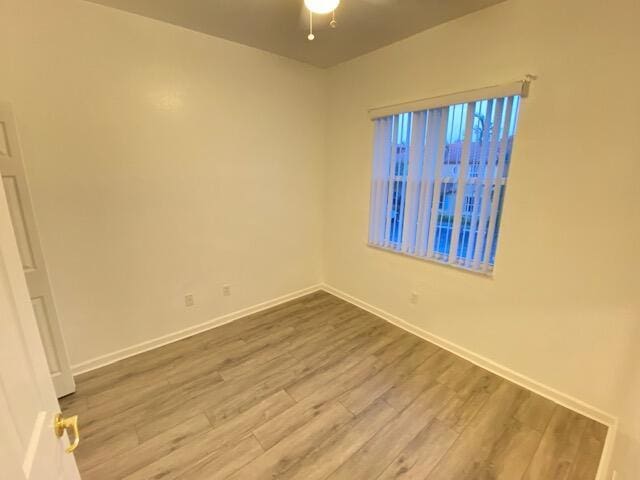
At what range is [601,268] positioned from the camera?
5.84 ft

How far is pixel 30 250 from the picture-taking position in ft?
5.81

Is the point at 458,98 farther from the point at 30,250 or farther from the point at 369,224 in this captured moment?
the point at 30,250

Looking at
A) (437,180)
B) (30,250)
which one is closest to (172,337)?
(30,250)

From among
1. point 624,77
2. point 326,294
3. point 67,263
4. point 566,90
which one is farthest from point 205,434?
point 624,77

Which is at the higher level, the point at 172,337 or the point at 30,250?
the point at 30,250

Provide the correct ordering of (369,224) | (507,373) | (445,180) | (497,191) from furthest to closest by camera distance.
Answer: (369,224) → (445,180) → (507,373) → (497,191)

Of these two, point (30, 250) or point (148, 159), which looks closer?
point (30, 250)

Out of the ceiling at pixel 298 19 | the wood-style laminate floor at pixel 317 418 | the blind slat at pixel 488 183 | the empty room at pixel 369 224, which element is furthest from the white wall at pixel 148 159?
the blind slat at pixel 488 183

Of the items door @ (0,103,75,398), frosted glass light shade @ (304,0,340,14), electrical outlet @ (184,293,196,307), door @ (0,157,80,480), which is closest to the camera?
door @ (0,157,80,480)

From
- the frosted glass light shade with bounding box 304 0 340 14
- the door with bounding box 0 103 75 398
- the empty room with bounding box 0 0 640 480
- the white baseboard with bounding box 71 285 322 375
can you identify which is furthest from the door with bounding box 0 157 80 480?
the white baseboard with bounding box 71 285 322 375

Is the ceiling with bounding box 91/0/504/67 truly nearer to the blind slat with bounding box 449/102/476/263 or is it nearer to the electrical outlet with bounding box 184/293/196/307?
the blind slat with bounding box 449/102/476/263

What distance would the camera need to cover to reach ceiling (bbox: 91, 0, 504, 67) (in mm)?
1994

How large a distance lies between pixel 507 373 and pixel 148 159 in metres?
3.23

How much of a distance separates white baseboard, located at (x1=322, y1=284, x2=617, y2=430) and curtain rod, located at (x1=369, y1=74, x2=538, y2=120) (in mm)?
1960
